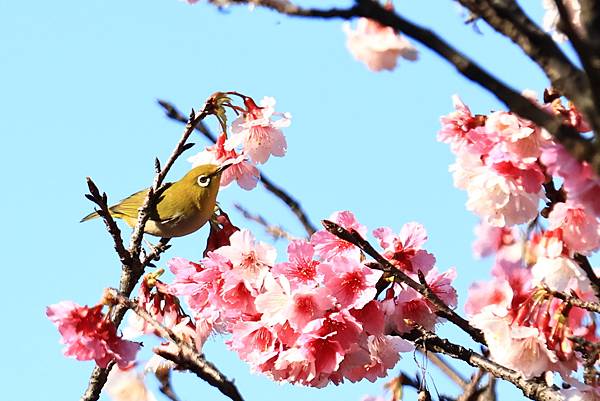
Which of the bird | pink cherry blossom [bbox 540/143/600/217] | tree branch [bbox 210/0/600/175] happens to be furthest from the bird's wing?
tree branch [bbox 210/0/600/175]

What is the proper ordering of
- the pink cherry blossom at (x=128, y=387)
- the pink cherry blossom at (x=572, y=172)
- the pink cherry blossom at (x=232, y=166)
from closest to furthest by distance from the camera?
the pink cherry blossom at (x=572, y=172) < the pink cherry blossom at (x=128, y=387) < the pink cherry blossom at (x=232, y=166)

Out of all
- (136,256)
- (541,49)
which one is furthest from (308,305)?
(541,49)

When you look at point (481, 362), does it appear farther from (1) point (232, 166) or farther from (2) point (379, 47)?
(1) point (232, 166)

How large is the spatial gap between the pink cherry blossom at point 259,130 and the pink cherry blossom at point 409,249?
1.01 metres

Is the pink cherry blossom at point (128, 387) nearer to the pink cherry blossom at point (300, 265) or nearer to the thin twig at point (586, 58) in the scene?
the pink cherry blossom at point (300, 265)

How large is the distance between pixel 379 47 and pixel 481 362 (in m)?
1.19

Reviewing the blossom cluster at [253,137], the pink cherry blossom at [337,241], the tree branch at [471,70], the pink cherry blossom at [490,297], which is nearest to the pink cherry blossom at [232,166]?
the blossom cluster at [253,137]

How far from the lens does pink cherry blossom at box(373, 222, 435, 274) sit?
133 inches

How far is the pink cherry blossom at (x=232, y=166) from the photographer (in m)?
4.42

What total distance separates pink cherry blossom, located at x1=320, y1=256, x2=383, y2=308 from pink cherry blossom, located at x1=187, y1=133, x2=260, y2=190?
Result: 1.29 m

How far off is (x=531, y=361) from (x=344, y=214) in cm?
94

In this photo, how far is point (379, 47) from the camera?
2766 millimetres

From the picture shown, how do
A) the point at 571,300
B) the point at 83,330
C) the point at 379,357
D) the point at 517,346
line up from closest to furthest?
the point at 571,300
the point at 517,346
the point at 83,330
the point at 379,357

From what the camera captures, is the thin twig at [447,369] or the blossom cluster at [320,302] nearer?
the blossom cluster at [320,302]
